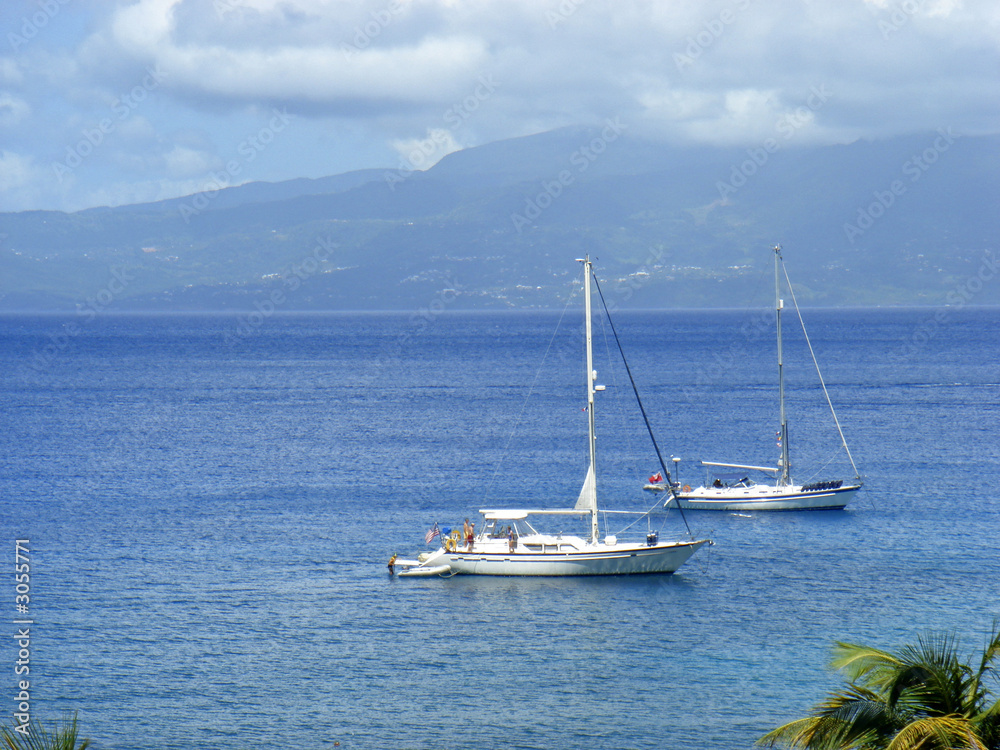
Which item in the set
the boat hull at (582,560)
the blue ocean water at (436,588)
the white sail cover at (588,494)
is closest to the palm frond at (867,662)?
the blue ocean water at (436,588)

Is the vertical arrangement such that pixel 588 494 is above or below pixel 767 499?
below

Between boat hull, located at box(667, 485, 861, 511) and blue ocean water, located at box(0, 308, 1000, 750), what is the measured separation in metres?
0.98

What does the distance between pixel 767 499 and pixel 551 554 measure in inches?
851

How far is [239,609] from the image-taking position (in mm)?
48750

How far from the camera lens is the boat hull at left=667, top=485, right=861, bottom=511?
6894cm

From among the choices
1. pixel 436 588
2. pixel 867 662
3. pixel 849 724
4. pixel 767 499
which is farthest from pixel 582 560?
pixel 849 724

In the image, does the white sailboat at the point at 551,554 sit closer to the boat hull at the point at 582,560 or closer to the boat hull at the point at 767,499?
the boat hull at the point at 582,560

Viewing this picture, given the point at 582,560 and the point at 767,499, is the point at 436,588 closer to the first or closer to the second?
the point at 582,560

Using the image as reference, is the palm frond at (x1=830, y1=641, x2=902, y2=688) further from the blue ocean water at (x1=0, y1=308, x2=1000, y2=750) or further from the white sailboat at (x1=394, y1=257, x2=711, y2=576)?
the white sailboat at (x1=394, y1=257, x2=711, y2=576)

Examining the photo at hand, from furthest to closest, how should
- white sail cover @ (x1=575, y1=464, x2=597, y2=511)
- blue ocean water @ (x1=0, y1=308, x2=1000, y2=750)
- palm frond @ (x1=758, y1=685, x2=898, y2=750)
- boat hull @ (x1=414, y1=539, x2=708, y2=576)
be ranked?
white sail cover @ (x1=575, y1=464, x2=597, y2=511), boat hull @ (x1=414, y1=539, x2=708, y2=576), blue ocean water @ (x1=0, y1=308, x2=1000, y2=750), palm frond @ (x1=758, y1=685, x2=898, y2=750)

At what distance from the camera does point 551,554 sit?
53.2m

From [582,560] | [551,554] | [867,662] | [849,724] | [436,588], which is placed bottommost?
[849,724]


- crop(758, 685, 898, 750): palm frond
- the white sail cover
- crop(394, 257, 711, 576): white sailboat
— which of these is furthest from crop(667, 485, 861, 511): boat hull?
crop(758, 685, 898, 750): palm frond

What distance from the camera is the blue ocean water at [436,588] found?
125 ft
